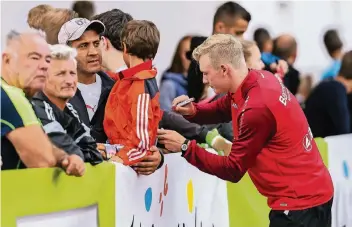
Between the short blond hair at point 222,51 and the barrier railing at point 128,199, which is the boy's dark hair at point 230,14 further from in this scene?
the short blond hair at point 222,51

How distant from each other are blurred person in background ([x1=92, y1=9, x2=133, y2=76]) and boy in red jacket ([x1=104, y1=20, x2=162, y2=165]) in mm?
511

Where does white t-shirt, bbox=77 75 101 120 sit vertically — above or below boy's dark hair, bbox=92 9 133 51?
below

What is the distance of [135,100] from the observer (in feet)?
20.1

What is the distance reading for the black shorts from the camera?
6305mm

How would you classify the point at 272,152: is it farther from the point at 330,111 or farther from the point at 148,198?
the point at 330,111

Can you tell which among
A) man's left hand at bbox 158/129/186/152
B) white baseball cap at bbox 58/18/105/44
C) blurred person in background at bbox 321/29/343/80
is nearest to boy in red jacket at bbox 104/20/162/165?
man's left hand at bbox 158/129/186/152

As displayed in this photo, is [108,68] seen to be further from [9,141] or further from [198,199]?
[9,141]

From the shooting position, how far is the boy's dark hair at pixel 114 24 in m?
6.96

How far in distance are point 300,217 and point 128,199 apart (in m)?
1.03

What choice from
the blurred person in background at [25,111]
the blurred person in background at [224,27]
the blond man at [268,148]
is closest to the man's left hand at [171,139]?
the blond man at [268,148]

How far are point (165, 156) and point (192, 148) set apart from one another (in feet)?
1.40

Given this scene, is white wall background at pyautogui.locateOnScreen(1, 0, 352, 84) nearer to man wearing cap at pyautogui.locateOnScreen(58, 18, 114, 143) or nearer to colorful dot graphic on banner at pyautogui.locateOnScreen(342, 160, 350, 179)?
man wearing cap at pyautogui.locateOnScreen(58, 18, 114, 143)

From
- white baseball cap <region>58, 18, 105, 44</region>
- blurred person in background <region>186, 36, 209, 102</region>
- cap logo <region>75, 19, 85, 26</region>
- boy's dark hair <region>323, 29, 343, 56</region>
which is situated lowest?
boy's dark hair <region>323, 29, 343, 56</region>

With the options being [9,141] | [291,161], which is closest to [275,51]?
[291,161]
